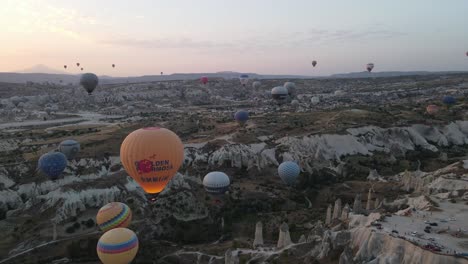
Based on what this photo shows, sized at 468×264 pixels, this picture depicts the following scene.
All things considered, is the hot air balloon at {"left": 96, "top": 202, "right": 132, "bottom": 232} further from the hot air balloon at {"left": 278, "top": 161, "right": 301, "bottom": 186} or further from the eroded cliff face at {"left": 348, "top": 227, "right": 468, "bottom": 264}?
the hot air balloon at {"left": 278, "top": 161, "right": 301, "bottom": 186}

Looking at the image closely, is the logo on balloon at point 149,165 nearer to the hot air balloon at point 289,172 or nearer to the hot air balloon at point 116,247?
the hot air balloon at point 116,247

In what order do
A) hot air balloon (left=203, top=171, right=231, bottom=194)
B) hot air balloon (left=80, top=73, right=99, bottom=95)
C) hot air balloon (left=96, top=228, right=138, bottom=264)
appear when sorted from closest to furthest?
hot air balloon (left=96, top=228, right=138, bottom=264)
hot air balloon (left=203, top=171, right=231, bottom=194)
hot air balloon (left=80, top=73, right=99, bottom=95)

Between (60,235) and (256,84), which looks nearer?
(60,235)

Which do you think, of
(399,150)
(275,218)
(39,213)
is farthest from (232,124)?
(39,213)

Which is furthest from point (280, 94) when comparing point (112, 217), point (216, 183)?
point (112, 217)

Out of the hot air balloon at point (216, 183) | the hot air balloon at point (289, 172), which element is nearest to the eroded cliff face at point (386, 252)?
the hot air balloon at point (216, 183)

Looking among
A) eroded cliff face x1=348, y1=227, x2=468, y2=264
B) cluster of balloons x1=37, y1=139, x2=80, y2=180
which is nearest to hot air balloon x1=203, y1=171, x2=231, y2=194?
cluster of balloons x1=37, y1=139, x2=80, y2=180

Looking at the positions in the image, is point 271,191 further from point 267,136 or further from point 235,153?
point 267,136
